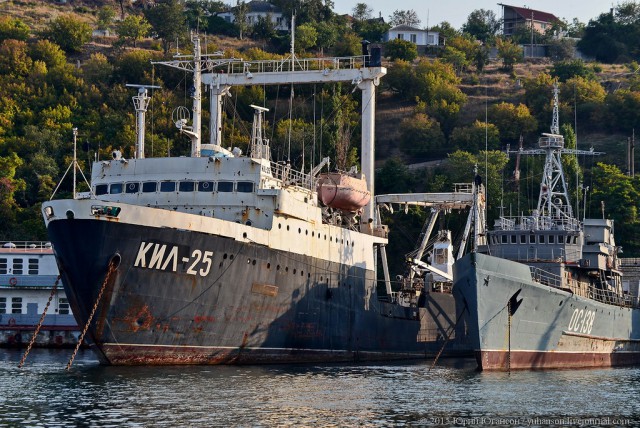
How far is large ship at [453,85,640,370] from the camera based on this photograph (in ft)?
165

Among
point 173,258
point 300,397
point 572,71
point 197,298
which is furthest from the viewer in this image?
point 572,71

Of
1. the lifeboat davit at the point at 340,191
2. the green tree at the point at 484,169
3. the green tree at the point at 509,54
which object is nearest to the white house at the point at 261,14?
the green tree at the point at 509,54

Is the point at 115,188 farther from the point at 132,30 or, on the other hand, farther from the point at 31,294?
the point at 132,30

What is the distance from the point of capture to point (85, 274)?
46219 millimetres

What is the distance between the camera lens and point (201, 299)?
48.3 metres

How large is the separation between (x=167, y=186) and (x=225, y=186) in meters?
2.39

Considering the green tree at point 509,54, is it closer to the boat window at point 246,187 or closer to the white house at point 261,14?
the white house at point 261,14

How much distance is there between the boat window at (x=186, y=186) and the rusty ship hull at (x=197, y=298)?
4.19m

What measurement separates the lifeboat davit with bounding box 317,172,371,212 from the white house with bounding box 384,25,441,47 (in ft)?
280

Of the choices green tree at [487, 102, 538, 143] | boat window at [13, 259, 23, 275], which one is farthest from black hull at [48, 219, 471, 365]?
green tree at [487, 102, 538, 143]

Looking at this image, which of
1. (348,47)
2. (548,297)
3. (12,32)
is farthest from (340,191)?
(348,47)

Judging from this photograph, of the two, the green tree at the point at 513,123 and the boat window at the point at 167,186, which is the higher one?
the green tree at the point at 513,123

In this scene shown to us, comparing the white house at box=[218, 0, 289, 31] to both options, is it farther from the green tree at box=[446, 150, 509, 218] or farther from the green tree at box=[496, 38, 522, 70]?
the green tree at box=[446, 150, 509, 218]

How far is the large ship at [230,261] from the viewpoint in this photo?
4641 cm
